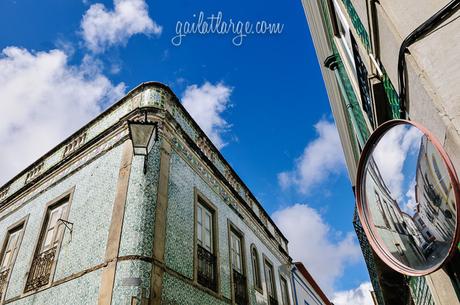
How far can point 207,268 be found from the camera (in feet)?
20.2

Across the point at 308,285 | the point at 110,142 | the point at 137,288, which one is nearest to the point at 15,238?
the point at 110,142

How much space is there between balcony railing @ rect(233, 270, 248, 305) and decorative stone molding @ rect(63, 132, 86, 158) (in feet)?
15.2

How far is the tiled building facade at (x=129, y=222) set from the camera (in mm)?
4609

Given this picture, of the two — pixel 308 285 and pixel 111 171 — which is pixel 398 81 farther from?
pixel 308 285

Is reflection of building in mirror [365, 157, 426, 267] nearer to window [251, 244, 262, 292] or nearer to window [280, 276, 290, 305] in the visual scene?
window [251, 244, 262, 292]

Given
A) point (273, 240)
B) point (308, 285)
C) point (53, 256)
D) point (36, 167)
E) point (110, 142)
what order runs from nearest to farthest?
point (53, 256)
point (110, 142)
point (36, 167)
point (273, 240)
point (308, 285)

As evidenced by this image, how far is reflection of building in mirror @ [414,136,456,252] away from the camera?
132cm

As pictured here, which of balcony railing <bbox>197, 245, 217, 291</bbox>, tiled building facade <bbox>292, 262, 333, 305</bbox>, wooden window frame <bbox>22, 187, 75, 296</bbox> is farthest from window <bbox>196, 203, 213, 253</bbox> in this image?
tiled building facade <bbox>292, 262, 333, 305</bbox>

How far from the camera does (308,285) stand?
14.3 meters

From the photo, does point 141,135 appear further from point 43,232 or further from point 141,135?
point 43,232

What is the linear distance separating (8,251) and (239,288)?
17.5ft

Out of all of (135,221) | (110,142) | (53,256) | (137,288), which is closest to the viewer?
(137,288)

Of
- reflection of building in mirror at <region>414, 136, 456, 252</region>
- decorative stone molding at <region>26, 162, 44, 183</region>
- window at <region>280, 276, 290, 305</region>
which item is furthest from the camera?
window at <region>280, 276, 290, 305</region>

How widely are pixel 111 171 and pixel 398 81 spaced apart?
16.8ft
